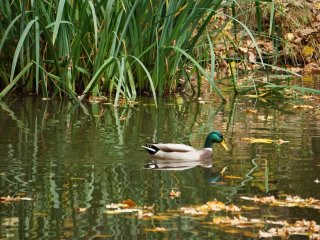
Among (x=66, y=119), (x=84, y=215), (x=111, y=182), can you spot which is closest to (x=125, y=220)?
(x=84, y=215)

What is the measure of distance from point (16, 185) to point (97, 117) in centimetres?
412

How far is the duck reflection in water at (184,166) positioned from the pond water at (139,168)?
0.02 meters

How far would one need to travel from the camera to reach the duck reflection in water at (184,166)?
787 cm

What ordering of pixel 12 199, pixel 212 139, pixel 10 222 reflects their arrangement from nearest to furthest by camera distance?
pixel 10 222 < pixel 12 199 < pixel 212 139

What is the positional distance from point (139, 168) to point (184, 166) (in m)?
0.52

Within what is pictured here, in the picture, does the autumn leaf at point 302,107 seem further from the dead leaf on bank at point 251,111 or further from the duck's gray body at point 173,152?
the duck's gray body at point 173,152

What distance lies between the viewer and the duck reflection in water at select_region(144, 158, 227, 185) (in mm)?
7871

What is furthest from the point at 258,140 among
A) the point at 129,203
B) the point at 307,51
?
the point at 307,51

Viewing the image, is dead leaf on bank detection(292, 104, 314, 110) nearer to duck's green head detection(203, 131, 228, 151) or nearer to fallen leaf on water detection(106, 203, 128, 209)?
duck's green head detection(203, 131, 228, 151)

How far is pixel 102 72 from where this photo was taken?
1184 cm

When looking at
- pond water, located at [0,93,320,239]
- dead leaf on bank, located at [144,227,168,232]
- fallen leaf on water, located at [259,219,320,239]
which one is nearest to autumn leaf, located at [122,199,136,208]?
pond water, located at [0,93,320,239]

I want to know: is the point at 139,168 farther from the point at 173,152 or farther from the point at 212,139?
the point at 212,139

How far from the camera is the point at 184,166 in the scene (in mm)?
8406

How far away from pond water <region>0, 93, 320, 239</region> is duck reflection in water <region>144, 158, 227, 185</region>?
2 cm
